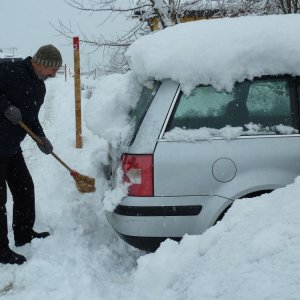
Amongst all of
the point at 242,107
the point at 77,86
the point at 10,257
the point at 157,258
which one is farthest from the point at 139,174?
the point at 77,86

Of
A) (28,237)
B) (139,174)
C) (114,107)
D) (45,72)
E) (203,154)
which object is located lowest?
(28,237)

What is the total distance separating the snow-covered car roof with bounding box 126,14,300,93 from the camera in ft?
9.84

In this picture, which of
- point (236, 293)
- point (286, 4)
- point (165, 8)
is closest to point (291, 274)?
point (236, 293)

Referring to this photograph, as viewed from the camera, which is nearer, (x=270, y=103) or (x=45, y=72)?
(x=270, y=103)

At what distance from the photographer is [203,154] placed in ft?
9.86

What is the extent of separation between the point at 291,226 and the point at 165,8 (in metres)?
5.99

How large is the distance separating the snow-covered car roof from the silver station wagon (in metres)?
0.09

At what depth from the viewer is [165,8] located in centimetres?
734

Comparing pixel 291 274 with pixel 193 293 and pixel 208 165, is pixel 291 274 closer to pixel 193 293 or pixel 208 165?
pixel 193 293

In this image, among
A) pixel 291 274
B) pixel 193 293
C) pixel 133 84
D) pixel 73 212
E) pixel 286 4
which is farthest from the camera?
pixel 286 4

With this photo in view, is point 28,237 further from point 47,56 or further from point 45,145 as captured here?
point 47,56

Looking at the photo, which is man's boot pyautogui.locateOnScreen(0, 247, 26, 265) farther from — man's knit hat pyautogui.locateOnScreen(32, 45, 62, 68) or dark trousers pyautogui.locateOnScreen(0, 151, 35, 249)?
man's knit hat pyautogui.locateOnScreen(32, 45, 62, 68)

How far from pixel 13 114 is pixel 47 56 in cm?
54

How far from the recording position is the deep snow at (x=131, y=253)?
6.58 feet
